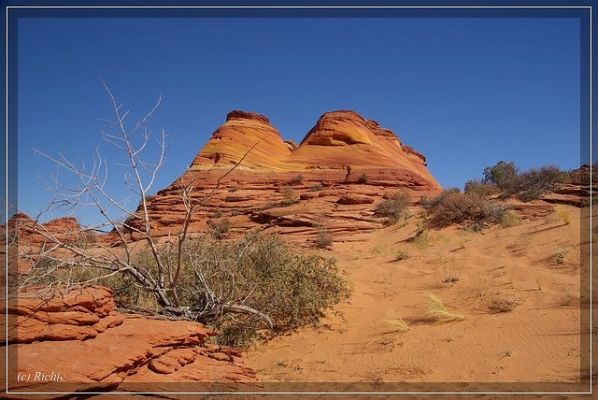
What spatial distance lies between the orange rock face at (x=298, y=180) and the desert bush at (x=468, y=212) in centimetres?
352

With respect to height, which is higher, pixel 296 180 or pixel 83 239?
pixel 296 180

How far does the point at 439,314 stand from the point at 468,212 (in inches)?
392

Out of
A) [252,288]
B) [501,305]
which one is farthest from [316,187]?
[501,305]

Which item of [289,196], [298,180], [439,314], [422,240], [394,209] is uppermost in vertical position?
[298,180]

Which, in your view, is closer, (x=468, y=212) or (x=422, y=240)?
(x=422, y=240)

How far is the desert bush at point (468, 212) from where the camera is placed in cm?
1434

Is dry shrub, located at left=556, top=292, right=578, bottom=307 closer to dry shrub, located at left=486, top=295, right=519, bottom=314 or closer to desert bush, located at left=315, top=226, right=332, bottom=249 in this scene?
dry shrub, located at left=486, top=295, right=519, bottom=314

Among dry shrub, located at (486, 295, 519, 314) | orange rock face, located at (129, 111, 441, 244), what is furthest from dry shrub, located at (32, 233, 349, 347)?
orange rock face, located at (129, 111, 441, 244)

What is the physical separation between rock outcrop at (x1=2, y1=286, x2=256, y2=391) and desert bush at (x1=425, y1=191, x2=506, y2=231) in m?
11.4

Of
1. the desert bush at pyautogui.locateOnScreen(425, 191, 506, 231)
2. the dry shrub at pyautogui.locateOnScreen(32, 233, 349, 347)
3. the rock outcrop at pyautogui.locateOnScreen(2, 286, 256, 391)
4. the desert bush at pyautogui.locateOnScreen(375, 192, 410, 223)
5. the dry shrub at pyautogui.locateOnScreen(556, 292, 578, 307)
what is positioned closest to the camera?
the rock outcrop at pyautogui.locateOnScreen(2, 286, 256, 391)

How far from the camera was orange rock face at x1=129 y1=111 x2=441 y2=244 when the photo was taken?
843 inches

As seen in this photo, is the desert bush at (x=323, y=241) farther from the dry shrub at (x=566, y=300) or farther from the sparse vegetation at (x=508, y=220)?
the dry shrub at (x=566, y=300)

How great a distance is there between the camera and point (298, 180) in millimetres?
31547

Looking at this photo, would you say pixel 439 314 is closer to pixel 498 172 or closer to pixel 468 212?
pixel 468 212
